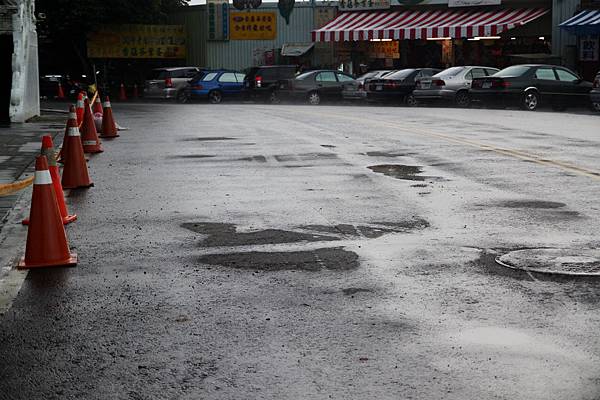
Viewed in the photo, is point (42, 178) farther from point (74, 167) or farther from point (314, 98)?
point (314, 98)

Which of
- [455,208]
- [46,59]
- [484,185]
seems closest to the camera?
[455,208]

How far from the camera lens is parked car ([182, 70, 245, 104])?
4197cm

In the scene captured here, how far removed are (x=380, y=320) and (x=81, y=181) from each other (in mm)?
7179

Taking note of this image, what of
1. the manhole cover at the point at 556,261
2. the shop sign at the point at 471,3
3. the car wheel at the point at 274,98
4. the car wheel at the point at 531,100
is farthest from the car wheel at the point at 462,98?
the manhole cover at the point at 556,261

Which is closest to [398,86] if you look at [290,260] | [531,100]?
[531,100]

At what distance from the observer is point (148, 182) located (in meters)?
12.8

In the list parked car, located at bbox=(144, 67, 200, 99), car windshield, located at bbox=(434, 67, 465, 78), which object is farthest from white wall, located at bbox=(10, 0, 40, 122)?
parked car, located at bbox=(144, 67, 200, 99)

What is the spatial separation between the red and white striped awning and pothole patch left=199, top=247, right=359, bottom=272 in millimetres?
34151

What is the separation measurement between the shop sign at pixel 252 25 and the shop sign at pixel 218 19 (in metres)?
0.26

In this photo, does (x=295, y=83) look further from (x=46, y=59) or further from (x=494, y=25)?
(x=46, y=59)

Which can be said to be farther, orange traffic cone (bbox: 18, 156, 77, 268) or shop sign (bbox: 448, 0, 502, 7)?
shop sign (bbox: 448, 0, 502, 7)

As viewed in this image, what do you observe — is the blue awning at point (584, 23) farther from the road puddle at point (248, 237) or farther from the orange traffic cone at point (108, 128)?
the road puddle at point (248, 237)

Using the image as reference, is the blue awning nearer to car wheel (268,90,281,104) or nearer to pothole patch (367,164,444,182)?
car wheel (268,90,281,104)

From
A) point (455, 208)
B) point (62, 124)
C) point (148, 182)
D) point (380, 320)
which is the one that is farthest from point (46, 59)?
point (380, 320)
